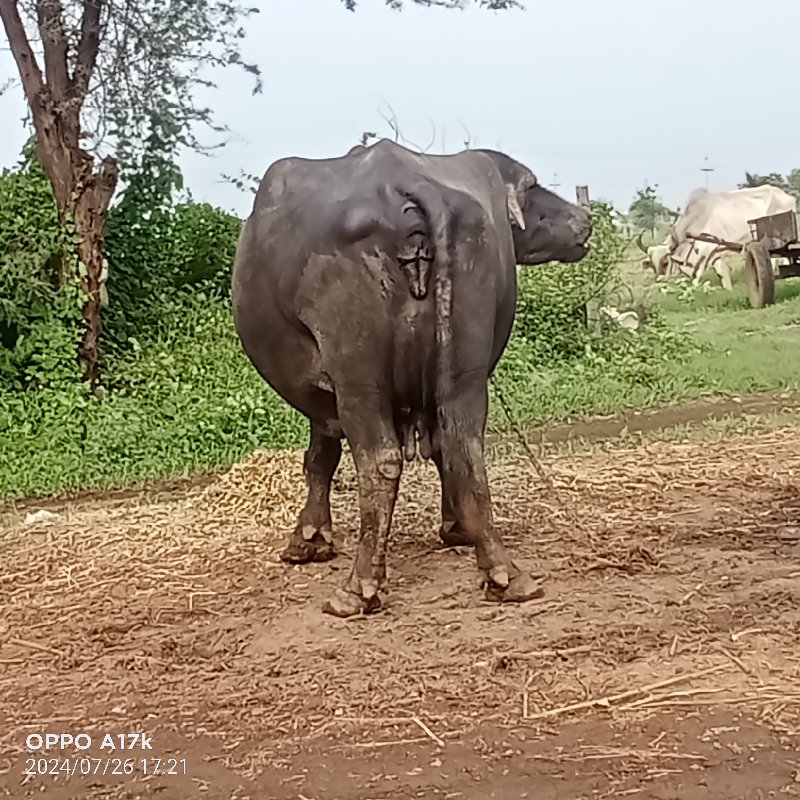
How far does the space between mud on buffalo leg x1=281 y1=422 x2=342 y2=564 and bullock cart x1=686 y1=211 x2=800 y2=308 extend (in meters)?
8.64

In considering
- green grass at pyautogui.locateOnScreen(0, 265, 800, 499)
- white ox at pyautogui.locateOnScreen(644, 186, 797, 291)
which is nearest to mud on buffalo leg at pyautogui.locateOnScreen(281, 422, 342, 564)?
green grass at pyautogui.locateOnScreen(0, 265, 800, 499)

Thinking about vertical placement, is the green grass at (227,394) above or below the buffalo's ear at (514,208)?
below

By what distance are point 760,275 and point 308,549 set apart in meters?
8.82

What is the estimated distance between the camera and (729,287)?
→ 45.7 ft

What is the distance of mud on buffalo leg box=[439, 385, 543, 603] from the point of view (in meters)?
4.18

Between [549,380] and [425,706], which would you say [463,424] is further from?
[549,380]

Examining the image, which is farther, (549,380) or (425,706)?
(549,380)

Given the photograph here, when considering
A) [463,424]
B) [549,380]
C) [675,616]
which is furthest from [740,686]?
[549,380]

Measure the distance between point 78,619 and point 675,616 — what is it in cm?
231

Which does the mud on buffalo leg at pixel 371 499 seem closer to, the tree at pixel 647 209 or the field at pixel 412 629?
the field at pixel 412 629

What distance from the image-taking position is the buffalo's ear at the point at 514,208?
4.77 meters

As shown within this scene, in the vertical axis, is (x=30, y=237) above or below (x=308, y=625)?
Result: above

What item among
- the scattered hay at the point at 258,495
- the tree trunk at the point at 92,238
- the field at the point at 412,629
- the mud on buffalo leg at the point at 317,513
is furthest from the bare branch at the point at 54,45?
the mud on buffalo leg at the point at 317,513

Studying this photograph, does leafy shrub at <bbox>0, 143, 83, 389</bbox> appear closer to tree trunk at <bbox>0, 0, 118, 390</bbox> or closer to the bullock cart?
tree trunk at <bbox>0, 0, 118, 390</bbox>
